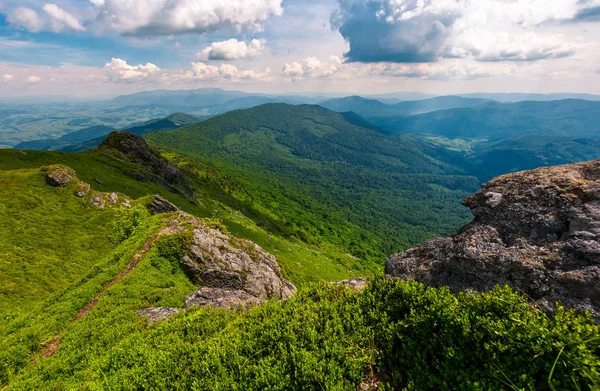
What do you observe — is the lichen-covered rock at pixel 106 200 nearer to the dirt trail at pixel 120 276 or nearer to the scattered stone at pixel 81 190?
the scattered stone at pixel 81 190

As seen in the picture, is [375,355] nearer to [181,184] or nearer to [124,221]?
[124,221]

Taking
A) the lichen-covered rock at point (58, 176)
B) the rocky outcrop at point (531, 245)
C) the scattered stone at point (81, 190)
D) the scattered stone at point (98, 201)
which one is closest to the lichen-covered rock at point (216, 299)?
the rocky outcrop at point (531, 245)

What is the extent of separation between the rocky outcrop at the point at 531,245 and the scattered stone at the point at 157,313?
14.7 metres


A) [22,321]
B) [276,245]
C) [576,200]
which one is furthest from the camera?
[276,245]

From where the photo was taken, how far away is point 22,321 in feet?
64.8

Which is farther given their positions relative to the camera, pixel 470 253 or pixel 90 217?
pixel 90 217

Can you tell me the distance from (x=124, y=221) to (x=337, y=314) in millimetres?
36340

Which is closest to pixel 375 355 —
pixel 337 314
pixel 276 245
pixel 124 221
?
pixel 337 314

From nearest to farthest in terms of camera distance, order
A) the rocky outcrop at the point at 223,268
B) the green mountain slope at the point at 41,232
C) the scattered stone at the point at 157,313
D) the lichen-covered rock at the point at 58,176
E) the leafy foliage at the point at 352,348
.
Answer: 1. the leafy foliage at the point at 352,348
2. the scattered stone at the point at 157,313
3. the rocky outcrop at the point at 223,268
4. the green mountain slope at the point at 41,232
5. the lichen-covered rock at the point at 58,176

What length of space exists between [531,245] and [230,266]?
25.6 m

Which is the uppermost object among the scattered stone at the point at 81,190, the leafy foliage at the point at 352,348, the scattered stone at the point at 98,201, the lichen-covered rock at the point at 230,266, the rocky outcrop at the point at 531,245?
the rocky outcrop at the point at 531,245

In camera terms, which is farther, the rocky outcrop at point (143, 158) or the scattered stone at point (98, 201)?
the rocky outcrop at point (143, 158)

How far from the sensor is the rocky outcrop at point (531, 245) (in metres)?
9.20

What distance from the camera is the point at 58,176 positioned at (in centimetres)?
4638
